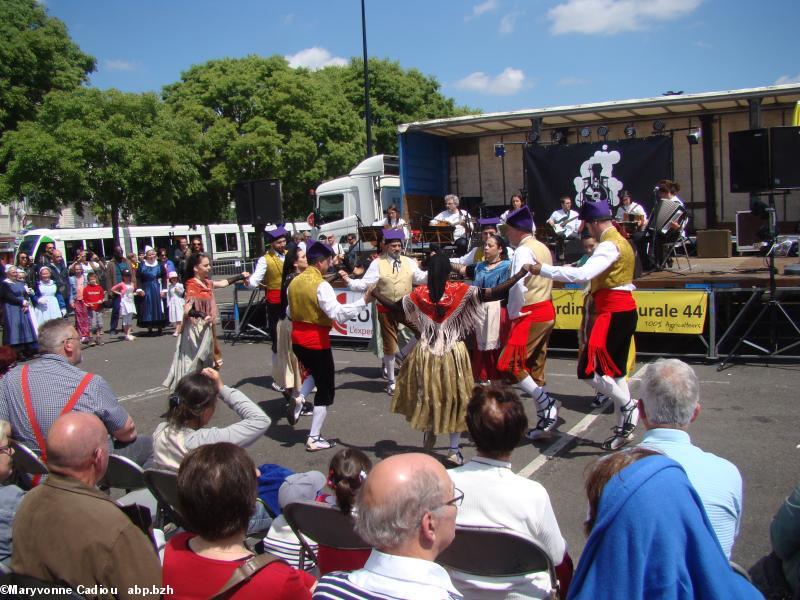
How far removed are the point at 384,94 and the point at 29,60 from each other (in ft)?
64.4

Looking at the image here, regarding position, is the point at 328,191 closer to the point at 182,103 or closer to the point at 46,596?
the point at 182,103

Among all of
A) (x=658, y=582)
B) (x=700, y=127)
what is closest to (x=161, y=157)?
(x=700, y=127)

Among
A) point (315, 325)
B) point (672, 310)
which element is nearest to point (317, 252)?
point (315, 325)

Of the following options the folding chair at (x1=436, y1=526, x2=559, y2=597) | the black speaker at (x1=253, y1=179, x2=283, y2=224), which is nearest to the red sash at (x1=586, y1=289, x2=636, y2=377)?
the folding chair at (x1=436, y1=526, x2=559, y2=597)

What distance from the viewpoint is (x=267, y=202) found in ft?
38.4

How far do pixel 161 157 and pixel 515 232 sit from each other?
18216mm

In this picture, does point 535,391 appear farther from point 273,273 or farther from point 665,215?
point 665,215

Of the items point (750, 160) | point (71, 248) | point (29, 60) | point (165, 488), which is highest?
point (29, 60)

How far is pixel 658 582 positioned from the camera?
1734 mm

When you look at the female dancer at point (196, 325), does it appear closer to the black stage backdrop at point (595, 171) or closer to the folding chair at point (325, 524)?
the folding chair at point (325, 524)

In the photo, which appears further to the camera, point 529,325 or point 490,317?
point 529,325

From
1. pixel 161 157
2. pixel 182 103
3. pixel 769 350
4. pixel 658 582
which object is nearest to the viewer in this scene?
pixel 658 582

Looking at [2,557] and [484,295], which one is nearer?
[2,557]

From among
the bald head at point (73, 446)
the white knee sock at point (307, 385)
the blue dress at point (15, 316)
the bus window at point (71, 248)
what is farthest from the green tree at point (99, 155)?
the bald head at point (73, 446)
